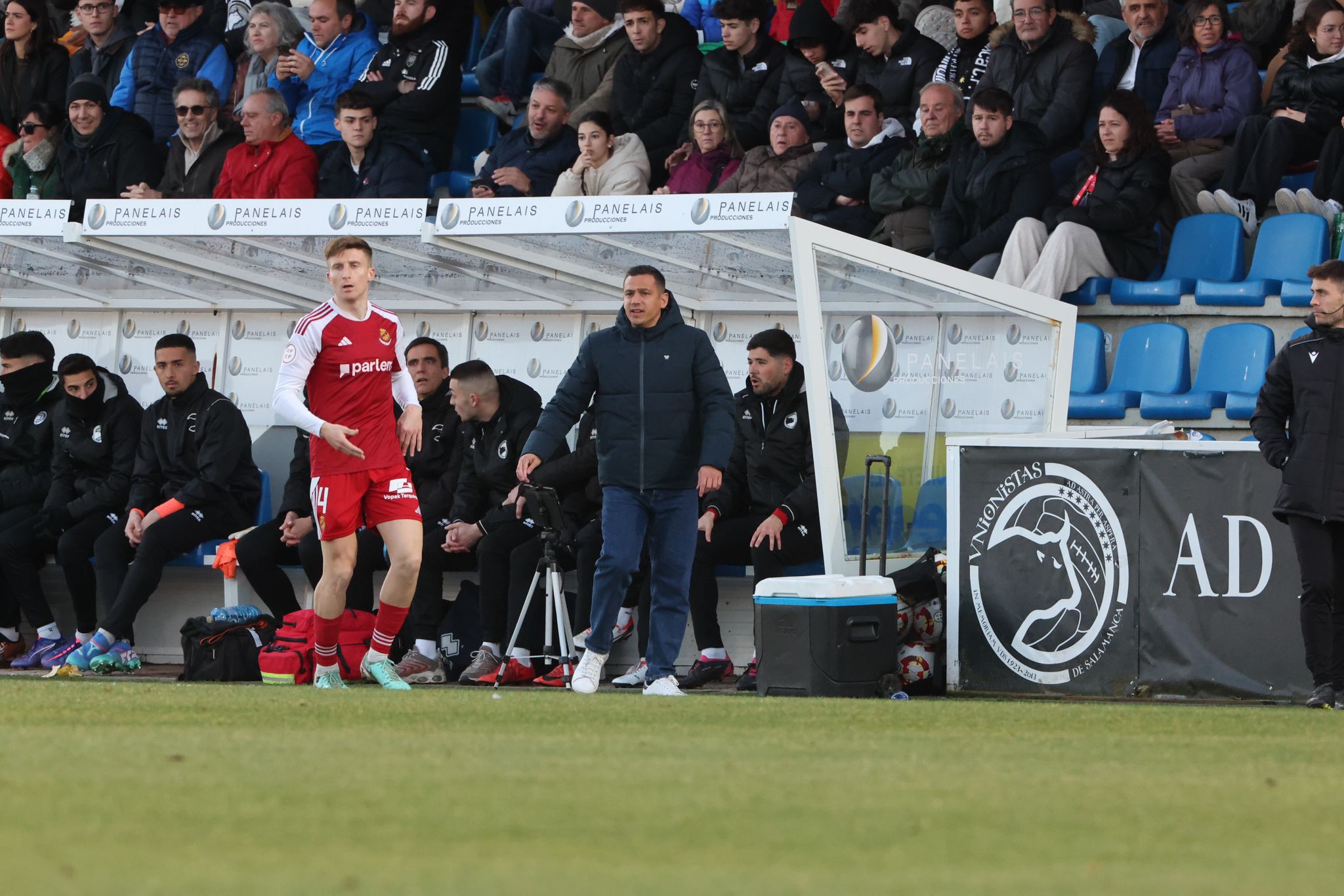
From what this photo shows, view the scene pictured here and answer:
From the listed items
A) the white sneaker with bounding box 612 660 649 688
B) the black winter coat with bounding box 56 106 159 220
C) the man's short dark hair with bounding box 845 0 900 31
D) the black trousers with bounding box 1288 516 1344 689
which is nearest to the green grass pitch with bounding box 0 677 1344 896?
the black trousers with bounding box 1288 516 1344 689

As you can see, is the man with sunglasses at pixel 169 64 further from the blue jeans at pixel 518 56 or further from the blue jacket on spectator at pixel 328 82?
the blue jeans at pixel 518 56

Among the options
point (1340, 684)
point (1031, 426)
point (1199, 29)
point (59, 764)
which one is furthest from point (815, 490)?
point (59, 764)

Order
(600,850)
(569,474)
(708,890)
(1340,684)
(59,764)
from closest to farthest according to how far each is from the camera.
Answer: (708,890) < (600,850) < (59,764) < (1340,684) < (569,474)

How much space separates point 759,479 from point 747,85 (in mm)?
4132

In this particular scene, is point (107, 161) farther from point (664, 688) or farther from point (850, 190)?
point (664, 688)

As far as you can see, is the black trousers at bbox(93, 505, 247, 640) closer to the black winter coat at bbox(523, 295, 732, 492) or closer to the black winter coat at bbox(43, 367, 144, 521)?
the black winter coat at bbox(43, 367, 144, 521)

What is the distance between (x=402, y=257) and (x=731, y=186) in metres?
2.32

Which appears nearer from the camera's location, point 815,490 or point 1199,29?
point 815,490

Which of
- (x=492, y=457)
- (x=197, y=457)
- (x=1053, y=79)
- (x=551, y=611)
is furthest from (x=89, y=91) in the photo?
(x=1053, y=79)

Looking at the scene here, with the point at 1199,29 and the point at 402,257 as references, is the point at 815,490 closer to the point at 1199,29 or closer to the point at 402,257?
the point at 402,257

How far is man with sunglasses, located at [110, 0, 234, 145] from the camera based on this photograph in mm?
15719

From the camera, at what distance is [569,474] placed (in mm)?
11109

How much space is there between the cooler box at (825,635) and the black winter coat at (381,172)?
18.7ft

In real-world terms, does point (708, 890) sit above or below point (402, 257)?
below
